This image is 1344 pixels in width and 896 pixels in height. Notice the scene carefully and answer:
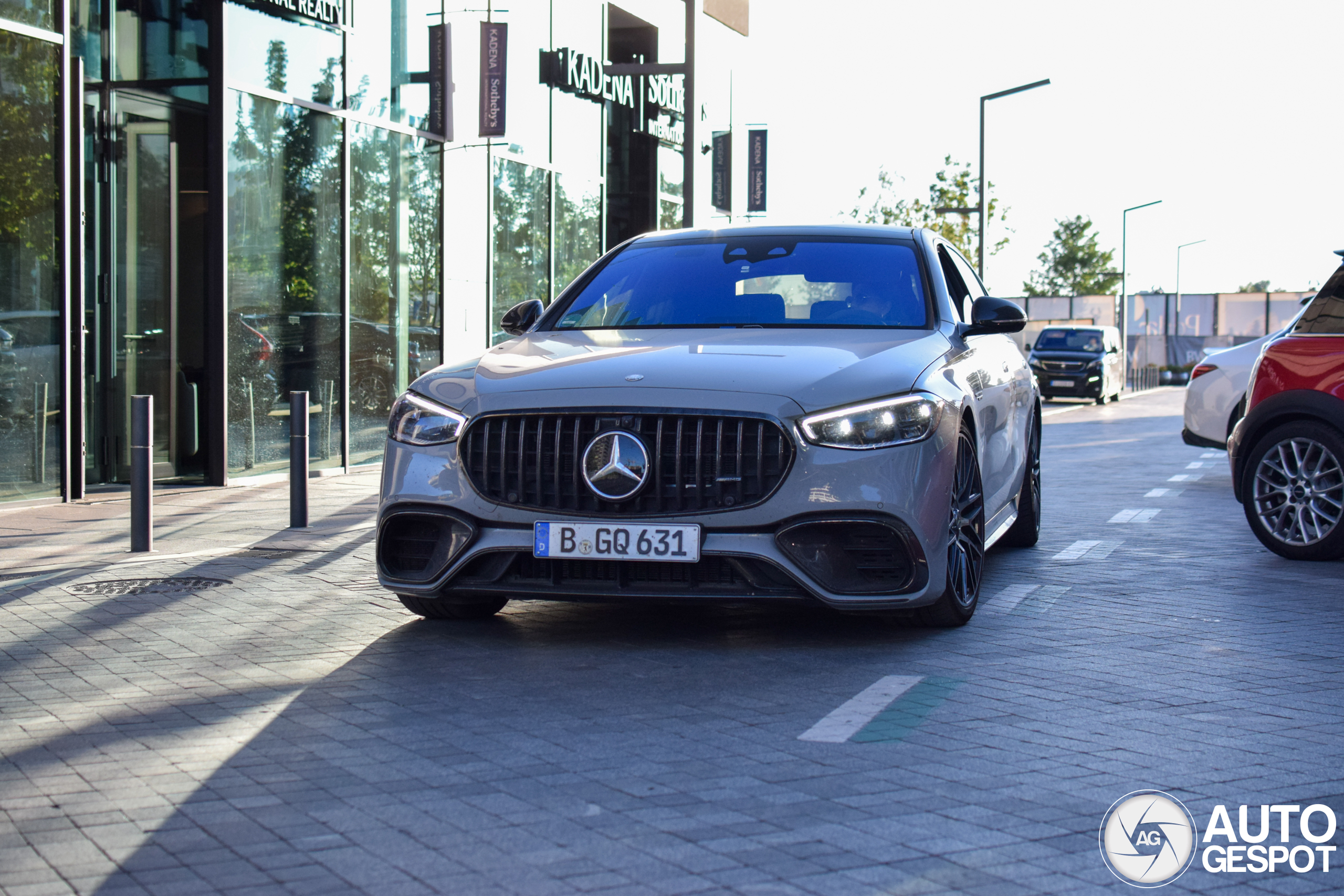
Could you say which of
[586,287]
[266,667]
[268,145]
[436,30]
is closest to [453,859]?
[266,667]

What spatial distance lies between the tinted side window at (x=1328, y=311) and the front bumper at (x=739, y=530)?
3731 millimetres

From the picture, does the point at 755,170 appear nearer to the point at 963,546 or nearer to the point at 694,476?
the point at 963,546

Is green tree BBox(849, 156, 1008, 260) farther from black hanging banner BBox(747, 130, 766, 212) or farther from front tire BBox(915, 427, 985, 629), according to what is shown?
front tire BBox(915, 427, 985, 629)

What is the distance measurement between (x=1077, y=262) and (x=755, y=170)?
79086mm

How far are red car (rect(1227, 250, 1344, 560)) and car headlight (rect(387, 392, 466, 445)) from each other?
5066mm

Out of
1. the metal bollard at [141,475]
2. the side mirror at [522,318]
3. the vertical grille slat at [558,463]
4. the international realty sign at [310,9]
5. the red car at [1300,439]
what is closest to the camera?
the vertical grille slat at [558,463]

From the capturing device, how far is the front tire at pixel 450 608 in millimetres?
6328

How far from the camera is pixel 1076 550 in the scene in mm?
9156

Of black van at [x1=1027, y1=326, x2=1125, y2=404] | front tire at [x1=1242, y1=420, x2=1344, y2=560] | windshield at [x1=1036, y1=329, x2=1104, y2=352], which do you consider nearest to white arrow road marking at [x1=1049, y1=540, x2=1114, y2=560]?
front tire at [x1=1242, y1=420, x2=1344, y2=560]

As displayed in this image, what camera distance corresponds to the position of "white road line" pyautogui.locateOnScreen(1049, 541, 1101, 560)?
8805 millimetres

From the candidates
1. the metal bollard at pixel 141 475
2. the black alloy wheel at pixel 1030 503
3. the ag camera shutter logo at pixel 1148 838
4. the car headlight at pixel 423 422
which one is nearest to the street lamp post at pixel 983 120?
the black alloy wheel at pixel 1030 503

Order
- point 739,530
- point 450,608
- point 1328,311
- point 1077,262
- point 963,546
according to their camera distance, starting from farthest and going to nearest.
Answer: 1. point 1077,262
2. point 1328,311
3. point 450,608
4. point 963,546
5. point 739,530

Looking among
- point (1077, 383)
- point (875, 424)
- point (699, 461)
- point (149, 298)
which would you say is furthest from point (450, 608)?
point (1077, 383)

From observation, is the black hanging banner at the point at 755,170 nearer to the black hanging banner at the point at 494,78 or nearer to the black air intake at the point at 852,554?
the black hanging banner at the point at 494,78
